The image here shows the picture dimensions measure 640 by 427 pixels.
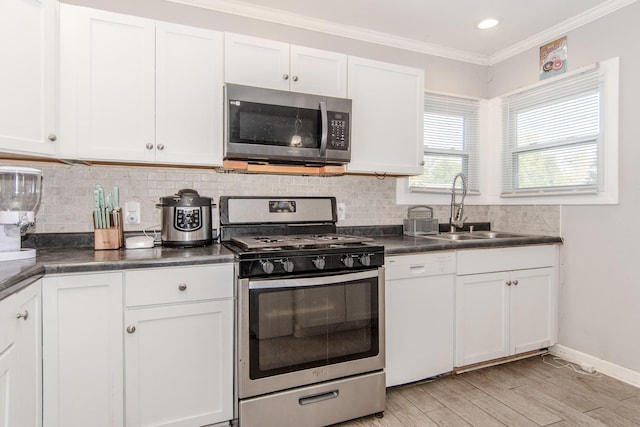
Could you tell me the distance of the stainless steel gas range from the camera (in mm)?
1711

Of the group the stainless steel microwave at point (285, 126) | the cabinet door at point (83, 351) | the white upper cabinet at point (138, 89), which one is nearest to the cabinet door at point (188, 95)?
the white upper cabinet at point (138, 89)

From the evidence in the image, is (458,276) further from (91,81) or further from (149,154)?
(91,81)

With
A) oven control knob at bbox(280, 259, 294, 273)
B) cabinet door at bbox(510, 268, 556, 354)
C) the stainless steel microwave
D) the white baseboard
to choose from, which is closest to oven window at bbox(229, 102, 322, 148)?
the stainless steel microwave

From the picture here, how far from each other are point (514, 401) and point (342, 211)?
1594mm

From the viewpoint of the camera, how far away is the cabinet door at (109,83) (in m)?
1.79

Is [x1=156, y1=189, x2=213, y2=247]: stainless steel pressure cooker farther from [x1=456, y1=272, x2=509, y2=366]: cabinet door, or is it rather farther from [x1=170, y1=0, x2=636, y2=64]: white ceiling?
[x1=456, y1=272, x2=509, y2=366]: cabinet door

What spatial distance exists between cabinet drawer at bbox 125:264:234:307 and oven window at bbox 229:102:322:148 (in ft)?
2.43

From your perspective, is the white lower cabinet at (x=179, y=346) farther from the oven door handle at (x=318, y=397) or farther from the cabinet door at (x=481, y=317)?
the cabinet door at (x=481, y=317)

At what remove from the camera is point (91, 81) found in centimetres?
182

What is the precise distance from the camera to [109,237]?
194 cm

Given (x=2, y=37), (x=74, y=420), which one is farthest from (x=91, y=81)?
(x=74, y=420)

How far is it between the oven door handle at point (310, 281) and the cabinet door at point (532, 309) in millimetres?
1256

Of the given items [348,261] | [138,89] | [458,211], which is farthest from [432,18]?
[138,89]

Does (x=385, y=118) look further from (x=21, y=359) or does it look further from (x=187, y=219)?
(x=21, y=359)
